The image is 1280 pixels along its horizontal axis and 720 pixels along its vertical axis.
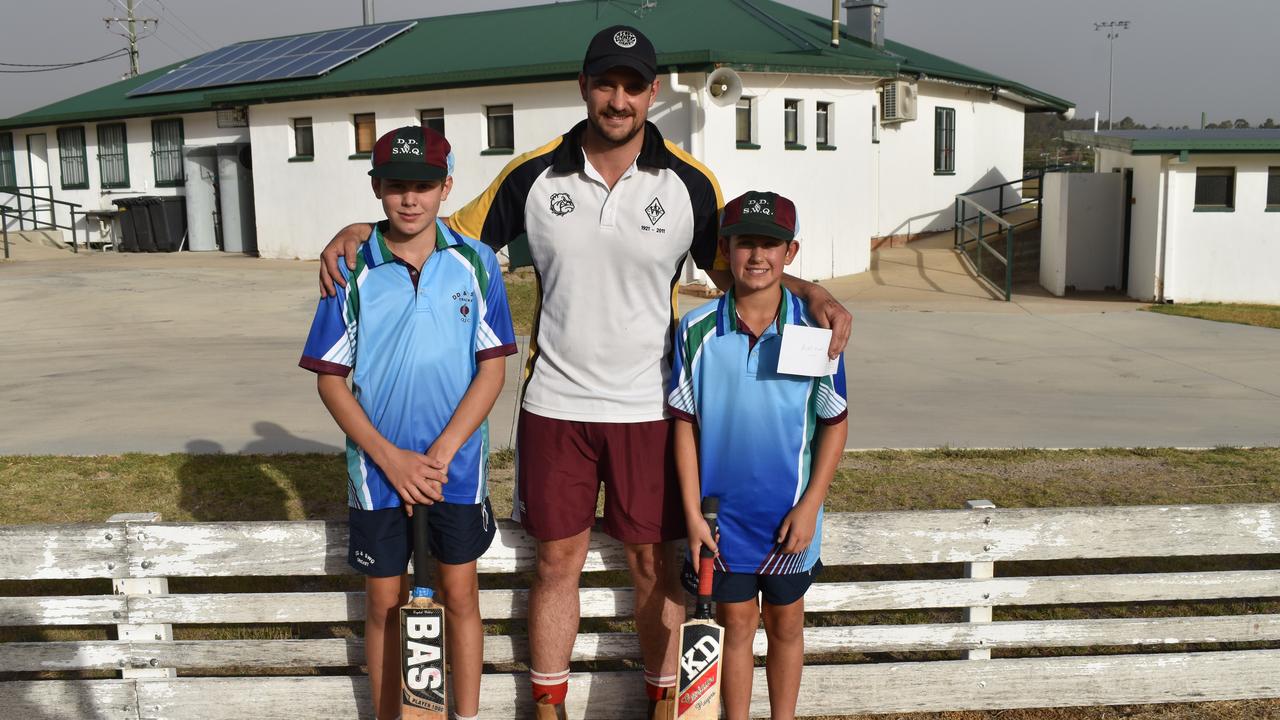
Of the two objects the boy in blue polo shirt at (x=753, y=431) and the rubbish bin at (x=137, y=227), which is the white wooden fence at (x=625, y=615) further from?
the rubbish bin at (x=137, y=227)

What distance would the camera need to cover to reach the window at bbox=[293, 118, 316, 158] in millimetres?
22656

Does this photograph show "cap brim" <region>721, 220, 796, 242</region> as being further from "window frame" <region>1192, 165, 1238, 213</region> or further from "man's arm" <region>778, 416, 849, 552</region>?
"window frame" <region>1192, 165, 1238, 213</region>

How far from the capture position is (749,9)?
73.4 ft

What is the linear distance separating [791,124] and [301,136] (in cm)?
994

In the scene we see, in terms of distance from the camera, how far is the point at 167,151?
27.0 m

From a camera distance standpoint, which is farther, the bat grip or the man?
the man

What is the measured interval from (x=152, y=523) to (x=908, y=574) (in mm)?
3510

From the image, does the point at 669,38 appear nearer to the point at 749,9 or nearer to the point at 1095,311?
the point at 749,9

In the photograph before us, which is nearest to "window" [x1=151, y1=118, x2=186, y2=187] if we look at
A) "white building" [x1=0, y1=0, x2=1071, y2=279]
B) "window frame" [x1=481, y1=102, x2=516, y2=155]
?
"white building" [x1=0, y1=0, x2=1071, y2=279]

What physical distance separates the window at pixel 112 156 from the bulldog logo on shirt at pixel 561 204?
27231 mm

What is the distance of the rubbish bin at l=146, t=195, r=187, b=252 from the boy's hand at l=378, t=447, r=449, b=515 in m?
25.0

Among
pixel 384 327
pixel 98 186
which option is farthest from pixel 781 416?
pixel 98 186

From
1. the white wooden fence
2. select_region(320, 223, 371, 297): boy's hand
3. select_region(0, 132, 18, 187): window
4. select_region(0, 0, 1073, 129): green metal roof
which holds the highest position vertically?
select_region(0, 0, 1073, 129): green metal roof

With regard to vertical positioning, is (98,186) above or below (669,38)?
below
